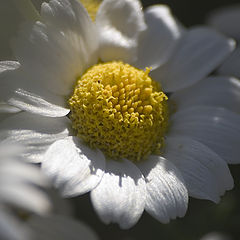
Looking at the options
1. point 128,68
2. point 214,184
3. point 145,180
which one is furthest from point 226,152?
point 128,68

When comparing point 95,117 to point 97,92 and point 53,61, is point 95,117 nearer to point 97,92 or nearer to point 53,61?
point 97,92

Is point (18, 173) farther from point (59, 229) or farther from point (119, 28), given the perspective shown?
point (119, 28)

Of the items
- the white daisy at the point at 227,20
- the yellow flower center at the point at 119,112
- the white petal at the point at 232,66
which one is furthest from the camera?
the white daisy at the point at 227,20

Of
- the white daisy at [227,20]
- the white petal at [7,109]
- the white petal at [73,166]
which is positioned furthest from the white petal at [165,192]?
the white daisy at [227,20]

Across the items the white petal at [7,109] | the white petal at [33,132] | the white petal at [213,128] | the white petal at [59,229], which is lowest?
the white petal at [59,229]

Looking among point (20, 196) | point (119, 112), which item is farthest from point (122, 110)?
point (20, 196)

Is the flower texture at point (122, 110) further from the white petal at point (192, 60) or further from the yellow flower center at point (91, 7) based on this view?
the yellow flower center at point (91, 7)
